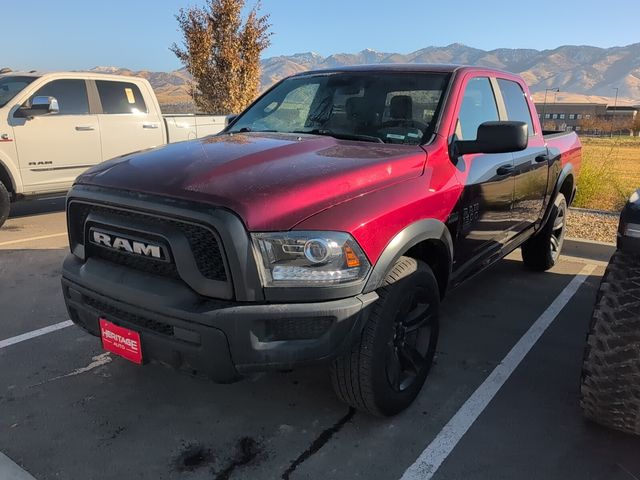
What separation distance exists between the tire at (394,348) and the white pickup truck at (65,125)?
5.82 metres

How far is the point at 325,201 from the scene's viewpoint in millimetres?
2359

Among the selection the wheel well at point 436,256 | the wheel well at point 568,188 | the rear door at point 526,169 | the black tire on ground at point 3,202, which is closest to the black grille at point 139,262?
the wheel well at point 436,256

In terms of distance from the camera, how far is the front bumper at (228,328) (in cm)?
220

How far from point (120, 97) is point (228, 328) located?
7.02 m

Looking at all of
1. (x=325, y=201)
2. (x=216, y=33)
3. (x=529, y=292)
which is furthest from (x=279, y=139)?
(x=216, y=33)

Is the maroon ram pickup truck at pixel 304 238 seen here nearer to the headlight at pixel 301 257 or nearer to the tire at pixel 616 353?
the headlight at pixel 301 257

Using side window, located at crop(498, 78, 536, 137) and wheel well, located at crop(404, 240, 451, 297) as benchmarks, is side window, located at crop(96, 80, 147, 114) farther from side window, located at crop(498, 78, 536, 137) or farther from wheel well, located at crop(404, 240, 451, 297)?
wheel well, located at crop(404, 240, 451, 297)

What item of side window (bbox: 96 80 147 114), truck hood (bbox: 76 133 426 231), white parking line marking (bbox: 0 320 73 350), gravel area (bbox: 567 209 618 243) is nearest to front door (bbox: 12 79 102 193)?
side window (bbox: 96 80 147 114)

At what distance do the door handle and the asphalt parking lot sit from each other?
1223 mm

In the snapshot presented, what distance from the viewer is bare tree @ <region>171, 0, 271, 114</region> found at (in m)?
13.9

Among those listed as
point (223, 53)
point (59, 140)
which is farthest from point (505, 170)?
point (223, 53)

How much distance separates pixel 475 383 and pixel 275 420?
50.7 inches

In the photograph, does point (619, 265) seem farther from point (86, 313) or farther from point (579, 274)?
point (579, 274)

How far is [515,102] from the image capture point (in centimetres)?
456
